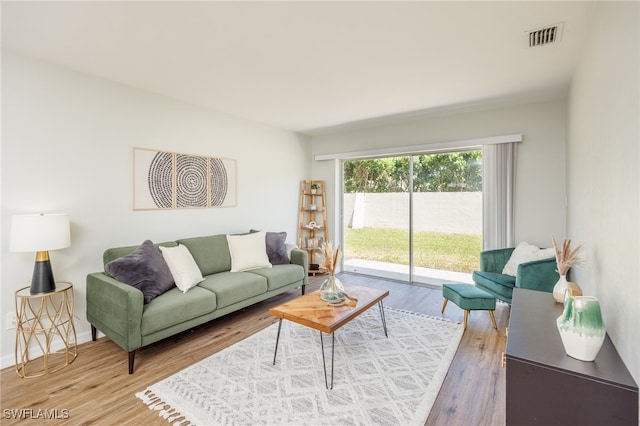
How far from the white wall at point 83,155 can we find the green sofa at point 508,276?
3.37 meters

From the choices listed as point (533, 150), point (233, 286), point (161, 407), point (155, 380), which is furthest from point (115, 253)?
point (533, 150)

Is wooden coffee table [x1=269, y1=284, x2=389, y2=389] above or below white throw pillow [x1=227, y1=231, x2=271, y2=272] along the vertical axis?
below


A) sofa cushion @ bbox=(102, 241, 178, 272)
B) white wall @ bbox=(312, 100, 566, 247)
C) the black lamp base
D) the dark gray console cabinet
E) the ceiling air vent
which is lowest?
the dark gray console cabinet

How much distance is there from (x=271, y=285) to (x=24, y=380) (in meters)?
2.10

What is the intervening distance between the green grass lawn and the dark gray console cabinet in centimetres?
295

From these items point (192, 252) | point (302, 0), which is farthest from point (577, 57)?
point (192, 252)

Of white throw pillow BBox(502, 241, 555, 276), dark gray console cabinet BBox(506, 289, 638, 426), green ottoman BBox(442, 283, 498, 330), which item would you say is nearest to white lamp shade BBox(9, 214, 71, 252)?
dark gray console cabinet BBox(506, 289, 638, 426)

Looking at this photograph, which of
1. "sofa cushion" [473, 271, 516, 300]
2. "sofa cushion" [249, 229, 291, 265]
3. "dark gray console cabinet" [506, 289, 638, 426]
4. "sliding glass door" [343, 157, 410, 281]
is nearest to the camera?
"dark gray console cabinet" [506, 289, 638, 426]

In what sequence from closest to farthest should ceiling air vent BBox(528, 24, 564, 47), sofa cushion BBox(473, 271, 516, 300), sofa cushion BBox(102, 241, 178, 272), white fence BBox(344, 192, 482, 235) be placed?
ceiling air vent BBox(528, 24, 564, 47) → sofa cushion BBox(102, 241, 178, 272) → sofa cushion BBox(473, 271, 516, 300) → white fence BBox(344, 192, 482, 235)

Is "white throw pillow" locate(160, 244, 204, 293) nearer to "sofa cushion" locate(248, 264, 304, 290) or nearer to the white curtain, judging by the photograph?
"sofa cushion" locate(248, 264, 304, 290)

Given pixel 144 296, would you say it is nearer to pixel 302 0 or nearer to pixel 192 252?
pixel 192 252

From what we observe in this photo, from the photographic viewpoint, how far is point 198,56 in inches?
95.0

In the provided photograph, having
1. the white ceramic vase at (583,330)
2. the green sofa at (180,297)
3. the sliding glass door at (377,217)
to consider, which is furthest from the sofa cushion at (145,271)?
the sliding glass door at (377,217)

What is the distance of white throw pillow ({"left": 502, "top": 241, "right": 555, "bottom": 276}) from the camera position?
3193mm
